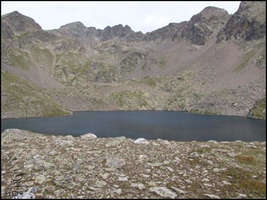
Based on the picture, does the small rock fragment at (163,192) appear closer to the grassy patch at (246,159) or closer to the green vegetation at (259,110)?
the grassy patch at (246,159)

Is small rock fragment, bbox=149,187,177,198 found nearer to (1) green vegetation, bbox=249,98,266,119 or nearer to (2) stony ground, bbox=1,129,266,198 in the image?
(2) stony ground, bbox=1,129,266,198

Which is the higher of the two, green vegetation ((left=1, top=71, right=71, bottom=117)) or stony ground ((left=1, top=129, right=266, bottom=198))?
stony ground ((left=1, top=129, right=266, bottom=198))

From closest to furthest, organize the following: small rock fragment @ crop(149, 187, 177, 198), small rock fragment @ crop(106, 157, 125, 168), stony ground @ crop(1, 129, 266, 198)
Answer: small rock fragment @ crop(149, 187, 177, 198) < stony ground @ crop(1, 129, 266, 198) < small rock fragment @ crop(106, 157, 125, 168)

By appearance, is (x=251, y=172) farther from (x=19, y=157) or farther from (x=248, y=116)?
(x=248, y=116)

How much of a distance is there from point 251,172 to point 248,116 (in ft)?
447

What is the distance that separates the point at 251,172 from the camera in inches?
475

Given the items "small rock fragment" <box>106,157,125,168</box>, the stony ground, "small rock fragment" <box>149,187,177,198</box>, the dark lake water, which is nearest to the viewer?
"small rock fragment" <box>149,187,177,198</box>

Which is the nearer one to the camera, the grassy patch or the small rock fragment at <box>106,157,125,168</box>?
the small rock fragment at <box>106,157,125,168</box>

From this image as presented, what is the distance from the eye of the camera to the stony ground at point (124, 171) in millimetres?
9190

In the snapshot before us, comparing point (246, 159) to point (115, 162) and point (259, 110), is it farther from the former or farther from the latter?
point (259, 110)

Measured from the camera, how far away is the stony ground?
9.19 m

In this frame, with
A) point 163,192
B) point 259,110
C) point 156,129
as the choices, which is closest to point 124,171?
point 163,192

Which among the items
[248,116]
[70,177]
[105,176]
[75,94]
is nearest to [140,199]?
[105,176]

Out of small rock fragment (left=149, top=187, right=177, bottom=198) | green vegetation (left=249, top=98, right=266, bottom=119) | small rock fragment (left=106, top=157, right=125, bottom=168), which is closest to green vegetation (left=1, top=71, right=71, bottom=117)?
green vegetation (left=249, top=98, right=266, bottom=119)
